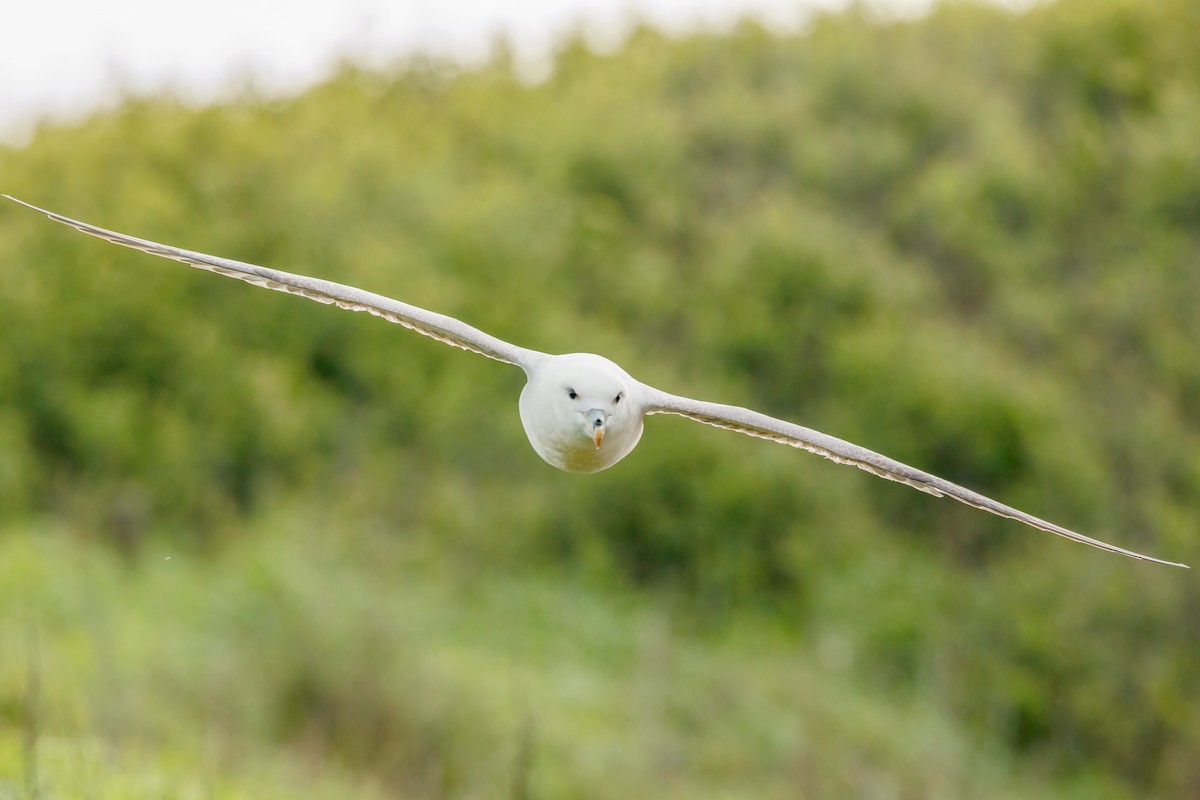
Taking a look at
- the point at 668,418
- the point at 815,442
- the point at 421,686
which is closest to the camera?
the point at 815,442

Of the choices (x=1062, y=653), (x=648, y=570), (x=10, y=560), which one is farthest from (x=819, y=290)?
(x=10, y=560)

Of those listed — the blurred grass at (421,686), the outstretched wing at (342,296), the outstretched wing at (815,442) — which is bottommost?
the blurred grass at (421,686)

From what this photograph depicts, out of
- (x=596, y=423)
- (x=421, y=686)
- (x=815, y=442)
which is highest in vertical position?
(x=815, y=442)

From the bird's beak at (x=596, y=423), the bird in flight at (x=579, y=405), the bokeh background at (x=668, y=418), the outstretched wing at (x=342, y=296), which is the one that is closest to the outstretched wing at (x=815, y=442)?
the bird in flight at (x=579, y=405)

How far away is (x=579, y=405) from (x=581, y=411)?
3 centimetres

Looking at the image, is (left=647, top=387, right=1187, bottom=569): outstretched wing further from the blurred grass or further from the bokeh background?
the bokeh background

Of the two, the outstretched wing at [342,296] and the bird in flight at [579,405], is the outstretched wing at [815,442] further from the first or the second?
the outstretched wing at [342,296]

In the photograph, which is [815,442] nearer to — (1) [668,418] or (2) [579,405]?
(2) [579,405]

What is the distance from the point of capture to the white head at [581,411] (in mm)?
6355

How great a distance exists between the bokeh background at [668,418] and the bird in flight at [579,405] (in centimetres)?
886

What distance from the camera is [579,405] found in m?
6.35

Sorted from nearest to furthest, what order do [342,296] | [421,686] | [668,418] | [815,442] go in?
[342,296], [815,442], [421,686], [668,418]

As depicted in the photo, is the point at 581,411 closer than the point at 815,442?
Yes

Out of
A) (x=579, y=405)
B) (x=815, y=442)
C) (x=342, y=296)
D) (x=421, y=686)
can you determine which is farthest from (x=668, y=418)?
(x=579, y=405)
